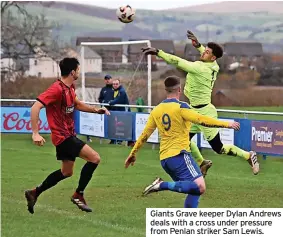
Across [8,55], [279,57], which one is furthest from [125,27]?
[8,55]

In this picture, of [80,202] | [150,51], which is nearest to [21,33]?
[150,51]

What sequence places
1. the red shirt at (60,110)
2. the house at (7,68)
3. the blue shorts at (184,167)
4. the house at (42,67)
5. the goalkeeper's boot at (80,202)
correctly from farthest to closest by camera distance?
the house at (42,67) < the house at (7,68) < the goalkeeper's boot at (80,202) < the red shirt at (60,110) < the blue shorts at (184,167)

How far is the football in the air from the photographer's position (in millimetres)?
18281

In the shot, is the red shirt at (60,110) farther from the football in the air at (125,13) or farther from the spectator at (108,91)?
the spectator at (108,91)

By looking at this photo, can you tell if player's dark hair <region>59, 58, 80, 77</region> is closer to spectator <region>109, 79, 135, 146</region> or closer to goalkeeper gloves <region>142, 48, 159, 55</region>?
goalkeeper gloves <region>142, 48, 159, 55</region>

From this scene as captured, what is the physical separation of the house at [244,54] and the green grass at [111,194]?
143 feet

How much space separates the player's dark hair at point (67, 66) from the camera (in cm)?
1143

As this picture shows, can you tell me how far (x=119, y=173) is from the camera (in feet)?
53.1

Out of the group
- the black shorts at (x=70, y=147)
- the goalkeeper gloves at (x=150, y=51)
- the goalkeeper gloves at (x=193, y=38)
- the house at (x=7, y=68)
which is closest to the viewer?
the black shorts at (x=70, y=147)

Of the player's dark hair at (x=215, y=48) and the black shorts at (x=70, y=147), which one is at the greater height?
the player's dark hair at (x=215, y=48)

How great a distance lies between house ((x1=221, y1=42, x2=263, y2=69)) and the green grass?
43.7 meters

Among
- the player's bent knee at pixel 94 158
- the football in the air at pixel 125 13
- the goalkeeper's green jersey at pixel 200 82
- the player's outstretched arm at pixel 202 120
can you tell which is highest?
the football in the air at pixel 125 13

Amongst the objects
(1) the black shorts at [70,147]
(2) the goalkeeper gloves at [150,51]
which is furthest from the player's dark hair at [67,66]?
(2) the goalkeeper gloves at [150,51]

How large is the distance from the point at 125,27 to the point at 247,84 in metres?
40.2
